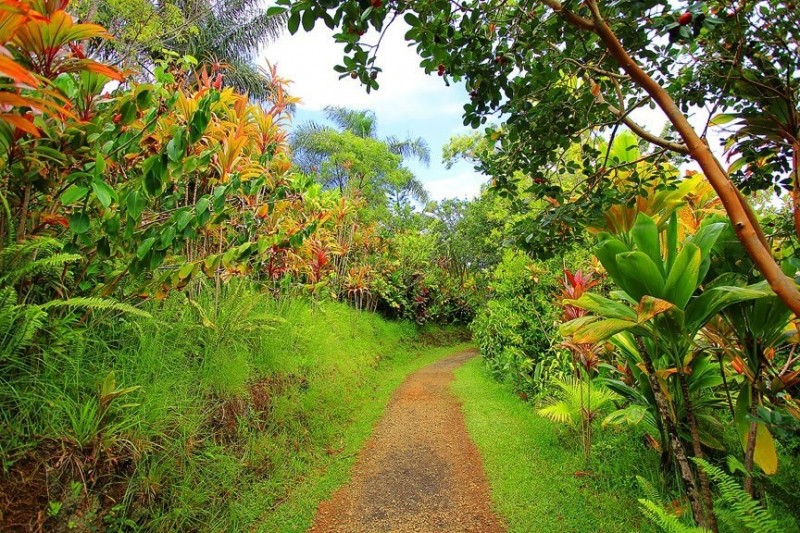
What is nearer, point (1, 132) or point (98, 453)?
point (1, 132)

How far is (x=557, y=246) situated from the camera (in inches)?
90.6

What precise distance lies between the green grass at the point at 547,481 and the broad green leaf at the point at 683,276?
1.66m

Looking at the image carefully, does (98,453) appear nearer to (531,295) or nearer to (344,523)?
(344,523)

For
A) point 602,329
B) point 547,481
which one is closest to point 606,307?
point 602,329

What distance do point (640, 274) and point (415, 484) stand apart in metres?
2.81

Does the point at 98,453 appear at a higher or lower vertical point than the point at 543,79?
lower

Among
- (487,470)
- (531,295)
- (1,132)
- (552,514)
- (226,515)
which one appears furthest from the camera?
(531,295)

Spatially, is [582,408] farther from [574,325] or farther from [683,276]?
[683,276]

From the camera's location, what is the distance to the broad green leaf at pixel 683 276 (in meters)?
1.97

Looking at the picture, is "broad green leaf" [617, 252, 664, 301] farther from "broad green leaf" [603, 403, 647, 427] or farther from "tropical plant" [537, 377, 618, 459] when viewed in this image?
"tropical plant" [537, 377, 618, 459]

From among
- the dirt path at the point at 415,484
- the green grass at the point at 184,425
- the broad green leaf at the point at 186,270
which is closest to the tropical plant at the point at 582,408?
the dirt path at the point at 415,484

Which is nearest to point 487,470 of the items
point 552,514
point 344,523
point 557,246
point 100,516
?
point 552,514

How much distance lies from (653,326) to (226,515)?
9.97 ft

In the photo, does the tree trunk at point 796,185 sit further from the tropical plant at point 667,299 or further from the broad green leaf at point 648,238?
the broad green leaf at point 648,238
